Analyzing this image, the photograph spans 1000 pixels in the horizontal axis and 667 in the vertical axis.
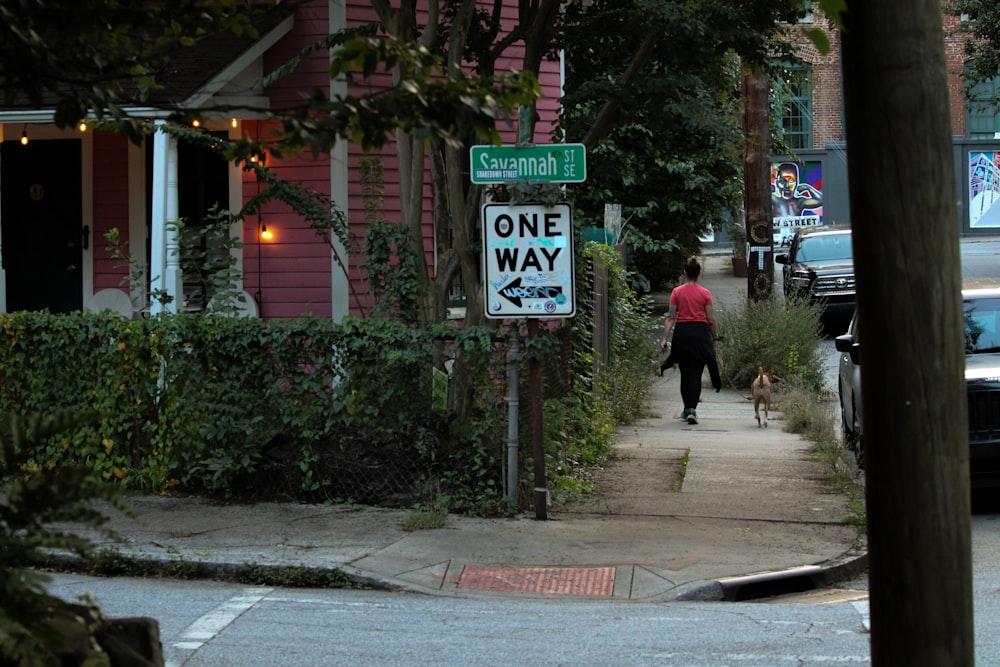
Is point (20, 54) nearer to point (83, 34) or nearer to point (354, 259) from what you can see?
point (83, 34)

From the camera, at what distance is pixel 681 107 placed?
10.4 meters

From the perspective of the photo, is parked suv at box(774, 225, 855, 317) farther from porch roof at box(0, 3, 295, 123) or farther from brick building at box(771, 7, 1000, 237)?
brick building at box(771, 7, 1000, 237)

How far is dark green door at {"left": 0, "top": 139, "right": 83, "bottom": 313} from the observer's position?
13.6 m

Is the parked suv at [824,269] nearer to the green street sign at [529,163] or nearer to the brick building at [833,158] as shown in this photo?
the green street sign at [529,163]

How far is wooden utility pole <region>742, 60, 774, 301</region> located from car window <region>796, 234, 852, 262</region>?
590cm

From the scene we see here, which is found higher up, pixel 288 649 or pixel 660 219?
pixel 660 219

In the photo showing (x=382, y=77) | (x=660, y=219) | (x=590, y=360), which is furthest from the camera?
(x=660, y=219)

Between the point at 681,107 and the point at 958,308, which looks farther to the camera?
the point at 681,107

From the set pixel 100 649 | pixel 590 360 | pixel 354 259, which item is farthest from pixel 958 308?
pixel 354 259

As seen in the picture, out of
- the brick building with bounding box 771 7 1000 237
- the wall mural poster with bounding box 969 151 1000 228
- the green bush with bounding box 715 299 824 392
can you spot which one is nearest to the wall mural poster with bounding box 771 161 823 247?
the brick building with bounding box 771 7 1000 237

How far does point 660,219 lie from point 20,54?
71.0 ft

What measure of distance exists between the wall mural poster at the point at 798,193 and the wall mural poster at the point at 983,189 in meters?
5.27

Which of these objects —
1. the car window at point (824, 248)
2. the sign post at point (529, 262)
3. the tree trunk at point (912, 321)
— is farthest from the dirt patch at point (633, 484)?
the car window at point (824, 248)

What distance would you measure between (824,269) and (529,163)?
16.5 metres
